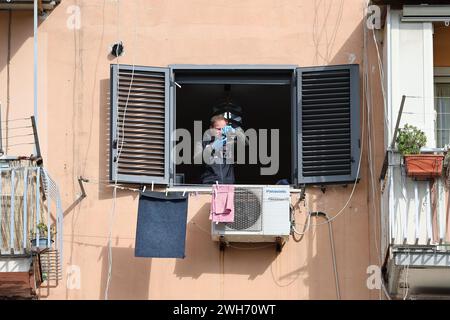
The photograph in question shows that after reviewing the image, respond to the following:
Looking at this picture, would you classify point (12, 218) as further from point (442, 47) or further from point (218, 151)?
point (442, 47)

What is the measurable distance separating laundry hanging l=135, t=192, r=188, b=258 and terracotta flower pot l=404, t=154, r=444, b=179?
2.39 m

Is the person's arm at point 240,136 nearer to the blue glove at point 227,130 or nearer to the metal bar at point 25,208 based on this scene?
the blue glove at point 227,130

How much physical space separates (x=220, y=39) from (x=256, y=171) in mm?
3487

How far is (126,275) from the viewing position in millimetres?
18453

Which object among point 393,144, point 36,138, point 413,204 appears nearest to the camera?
point 413,204

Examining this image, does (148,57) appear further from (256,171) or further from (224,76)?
(256,171)

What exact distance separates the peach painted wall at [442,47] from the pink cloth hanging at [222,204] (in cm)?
296

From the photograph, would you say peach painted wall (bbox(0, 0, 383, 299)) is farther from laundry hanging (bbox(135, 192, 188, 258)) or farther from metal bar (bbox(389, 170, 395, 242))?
metal bar (bbox(389, 170, 395, 242))

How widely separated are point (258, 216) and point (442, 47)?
9.92 ft

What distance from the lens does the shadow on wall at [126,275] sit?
18344 millimetres

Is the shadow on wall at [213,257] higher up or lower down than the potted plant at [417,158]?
lower down

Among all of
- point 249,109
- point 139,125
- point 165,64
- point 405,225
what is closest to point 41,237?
point 139,125

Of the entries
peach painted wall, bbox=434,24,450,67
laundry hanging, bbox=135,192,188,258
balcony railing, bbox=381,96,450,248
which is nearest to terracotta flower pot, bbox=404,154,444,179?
balcony railing, bbox=381,96,450,248

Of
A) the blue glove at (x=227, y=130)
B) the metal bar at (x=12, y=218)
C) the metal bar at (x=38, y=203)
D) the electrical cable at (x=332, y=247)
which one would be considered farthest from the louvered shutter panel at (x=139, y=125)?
the electrical cable at (x=332, y=247)
